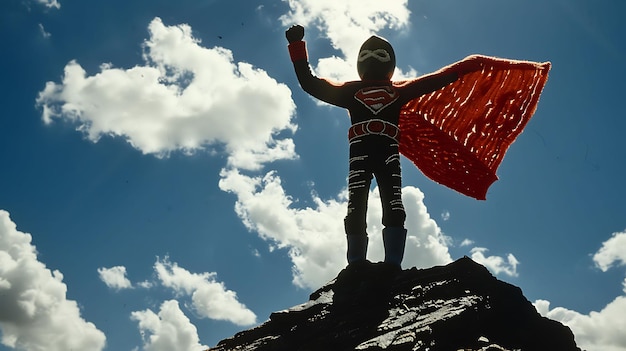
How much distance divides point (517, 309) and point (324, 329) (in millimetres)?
1853

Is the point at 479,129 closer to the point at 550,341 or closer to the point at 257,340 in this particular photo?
the point at 550,341

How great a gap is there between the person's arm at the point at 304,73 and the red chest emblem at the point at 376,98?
376mm

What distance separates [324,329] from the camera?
221 inches

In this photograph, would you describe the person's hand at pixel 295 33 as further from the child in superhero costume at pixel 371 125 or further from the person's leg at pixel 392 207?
the person's leg at pixel 392 207

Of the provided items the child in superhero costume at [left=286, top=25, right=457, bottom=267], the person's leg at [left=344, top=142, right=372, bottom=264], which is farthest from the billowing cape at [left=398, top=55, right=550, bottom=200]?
the person's leg at [left=344, top=142, right=372, bottom=264]

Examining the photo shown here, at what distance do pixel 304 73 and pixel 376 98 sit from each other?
0.97 m

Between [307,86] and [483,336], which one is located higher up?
[307,86]

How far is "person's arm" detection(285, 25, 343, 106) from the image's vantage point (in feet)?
23.9

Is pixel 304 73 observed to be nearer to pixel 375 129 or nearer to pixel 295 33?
pixel 295 33

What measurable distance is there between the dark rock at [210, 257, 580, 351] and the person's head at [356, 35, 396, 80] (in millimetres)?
2371

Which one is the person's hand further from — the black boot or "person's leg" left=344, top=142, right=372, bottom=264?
the black boot

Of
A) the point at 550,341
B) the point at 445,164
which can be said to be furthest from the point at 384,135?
the point at 550,341

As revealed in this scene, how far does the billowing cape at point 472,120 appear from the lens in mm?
7645

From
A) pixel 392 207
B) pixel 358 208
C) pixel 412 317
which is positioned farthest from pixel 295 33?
pixel 412 317
